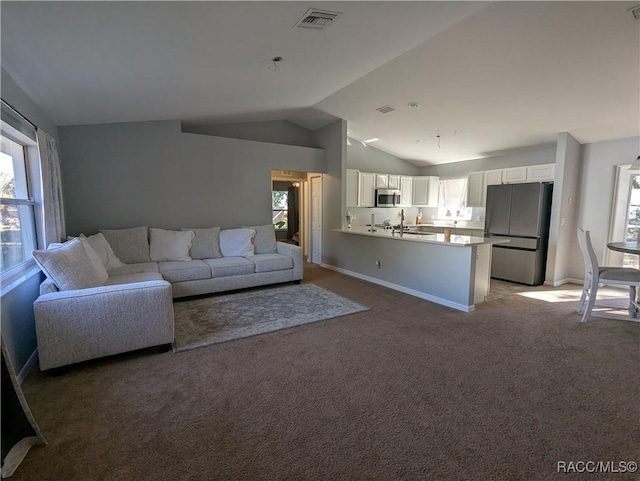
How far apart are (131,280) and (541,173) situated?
6.54 meters

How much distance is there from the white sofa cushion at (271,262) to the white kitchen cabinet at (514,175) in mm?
4397

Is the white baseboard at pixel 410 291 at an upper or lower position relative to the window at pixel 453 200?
lower

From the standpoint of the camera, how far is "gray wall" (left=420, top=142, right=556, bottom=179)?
5.45 metres

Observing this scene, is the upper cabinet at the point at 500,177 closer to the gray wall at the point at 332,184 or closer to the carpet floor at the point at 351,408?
the gray wall at the point at 332,184

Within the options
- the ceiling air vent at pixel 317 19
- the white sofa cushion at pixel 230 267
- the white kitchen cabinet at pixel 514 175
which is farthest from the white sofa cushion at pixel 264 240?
the white kitchen cabinet at pixel 514 175

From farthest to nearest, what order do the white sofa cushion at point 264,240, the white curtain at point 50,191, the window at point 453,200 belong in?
the window at point 453,200 < the white sofa cushion at point 264,240 < the white curtain at point 50,191

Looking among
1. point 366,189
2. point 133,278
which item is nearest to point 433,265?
point 366,189

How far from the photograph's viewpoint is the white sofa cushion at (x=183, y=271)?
4.03 m

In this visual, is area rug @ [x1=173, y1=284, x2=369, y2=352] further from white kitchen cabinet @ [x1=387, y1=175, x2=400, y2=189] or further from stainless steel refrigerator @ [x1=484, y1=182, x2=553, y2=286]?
white kitchen cabinet @ [x1=387, y1=175, x2=400, y2=189]

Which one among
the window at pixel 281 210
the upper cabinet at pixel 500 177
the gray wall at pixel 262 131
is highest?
the gray wall at pixel 262 131

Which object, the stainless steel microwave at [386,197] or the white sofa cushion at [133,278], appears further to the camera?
the stainless steel microwave at [386,197]

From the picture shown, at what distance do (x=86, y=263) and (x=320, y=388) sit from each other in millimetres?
2465

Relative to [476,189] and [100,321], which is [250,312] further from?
[476,189]

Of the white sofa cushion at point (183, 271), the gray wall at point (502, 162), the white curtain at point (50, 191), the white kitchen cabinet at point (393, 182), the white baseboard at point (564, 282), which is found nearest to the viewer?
the white curtain at point (50, 191)
